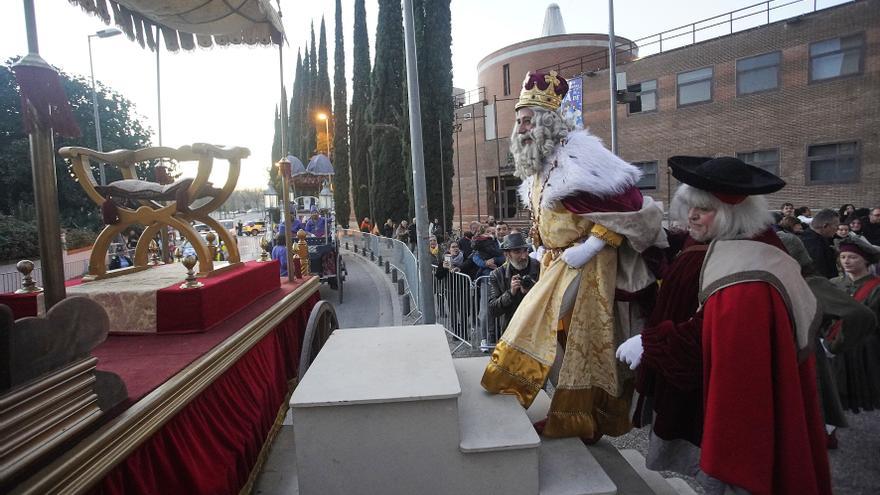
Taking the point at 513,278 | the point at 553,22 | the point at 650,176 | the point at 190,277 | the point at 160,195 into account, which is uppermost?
the point at 553,22

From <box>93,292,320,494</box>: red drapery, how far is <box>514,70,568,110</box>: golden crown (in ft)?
7.37

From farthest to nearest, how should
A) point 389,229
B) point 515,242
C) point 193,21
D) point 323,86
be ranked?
1. point 323,86
2. point 389,229
3. point 515,242
4. point 193,21

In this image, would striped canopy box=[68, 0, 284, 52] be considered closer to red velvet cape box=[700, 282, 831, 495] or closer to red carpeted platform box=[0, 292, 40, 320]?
red carpeted platform box=[0, 292, 40, 320]

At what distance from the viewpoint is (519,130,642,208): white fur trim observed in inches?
99.0

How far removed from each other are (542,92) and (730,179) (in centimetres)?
138

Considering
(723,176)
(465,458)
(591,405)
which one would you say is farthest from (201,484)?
(723,176)

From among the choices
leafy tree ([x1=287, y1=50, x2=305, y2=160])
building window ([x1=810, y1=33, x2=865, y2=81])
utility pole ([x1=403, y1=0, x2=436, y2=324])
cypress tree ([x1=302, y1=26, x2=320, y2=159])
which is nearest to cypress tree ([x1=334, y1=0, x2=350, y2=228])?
cypress tree ([x1=302, y1=26, x2=320, y2=159])

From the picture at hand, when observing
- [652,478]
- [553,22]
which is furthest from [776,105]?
[652,478]

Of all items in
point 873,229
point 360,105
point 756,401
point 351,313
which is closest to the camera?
point 756,401

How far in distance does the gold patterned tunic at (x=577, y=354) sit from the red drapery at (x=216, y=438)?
131cm

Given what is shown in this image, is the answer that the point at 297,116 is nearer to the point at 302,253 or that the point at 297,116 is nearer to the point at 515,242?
the point at 302,253

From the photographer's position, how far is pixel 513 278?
13.6 feet

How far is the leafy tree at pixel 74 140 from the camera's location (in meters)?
6.93

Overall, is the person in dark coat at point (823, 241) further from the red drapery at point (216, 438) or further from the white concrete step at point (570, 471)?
the red drapery at point (216, 438)
